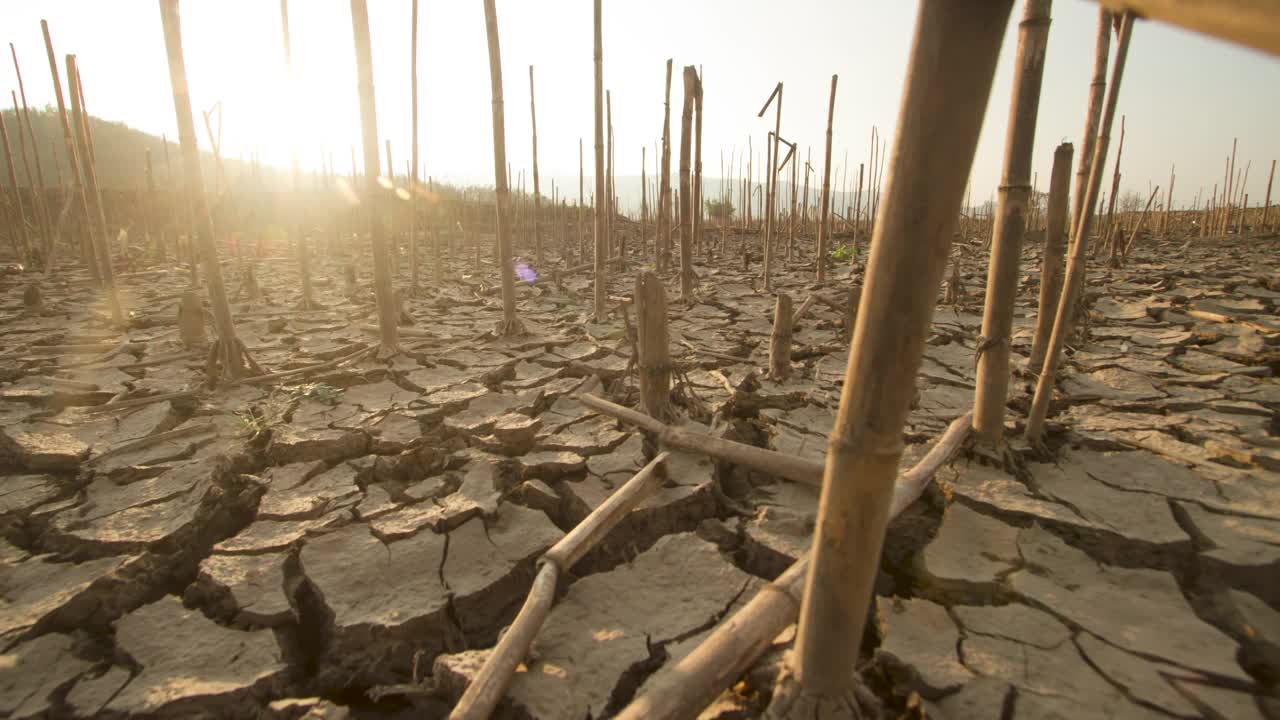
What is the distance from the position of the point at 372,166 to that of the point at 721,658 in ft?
12.2

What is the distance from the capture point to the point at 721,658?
46.3 inches

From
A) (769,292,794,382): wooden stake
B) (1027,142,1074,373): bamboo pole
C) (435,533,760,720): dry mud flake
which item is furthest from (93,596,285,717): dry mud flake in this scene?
(1027,142,1074,373): bamboo pole

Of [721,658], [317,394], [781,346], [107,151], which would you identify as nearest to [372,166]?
[317,394]

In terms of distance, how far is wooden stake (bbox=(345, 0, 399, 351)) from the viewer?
3.66 meters

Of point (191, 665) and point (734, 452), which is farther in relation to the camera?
point (734, 452)

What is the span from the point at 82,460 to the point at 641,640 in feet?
8.87

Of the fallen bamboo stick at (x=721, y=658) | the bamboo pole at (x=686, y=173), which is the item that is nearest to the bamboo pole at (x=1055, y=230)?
the fallen bamboo stick at (x=721, y=658)

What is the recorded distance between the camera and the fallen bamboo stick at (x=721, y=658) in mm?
1082

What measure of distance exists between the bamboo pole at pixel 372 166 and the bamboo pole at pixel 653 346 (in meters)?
2.10

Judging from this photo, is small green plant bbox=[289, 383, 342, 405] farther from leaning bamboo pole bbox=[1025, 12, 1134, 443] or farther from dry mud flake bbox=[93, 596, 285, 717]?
leaning bamboo pole bbox=[1025, 12, 1134, 443]

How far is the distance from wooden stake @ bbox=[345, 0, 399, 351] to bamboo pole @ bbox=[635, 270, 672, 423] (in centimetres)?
210

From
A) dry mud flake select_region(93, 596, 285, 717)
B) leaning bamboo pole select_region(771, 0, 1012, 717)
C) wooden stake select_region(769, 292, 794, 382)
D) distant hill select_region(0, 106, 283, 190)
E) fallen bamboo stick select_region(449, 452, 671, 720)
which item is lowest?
dry mud flake select_region(93, 596, 285, 717)

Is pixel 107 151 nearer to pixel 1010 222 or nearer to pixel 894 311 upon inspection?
pixel 1010 222

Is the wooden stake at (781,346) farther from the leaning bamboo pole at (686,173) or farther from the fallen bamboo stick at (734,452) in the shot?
the leaning bamboo pole at (686,173)
